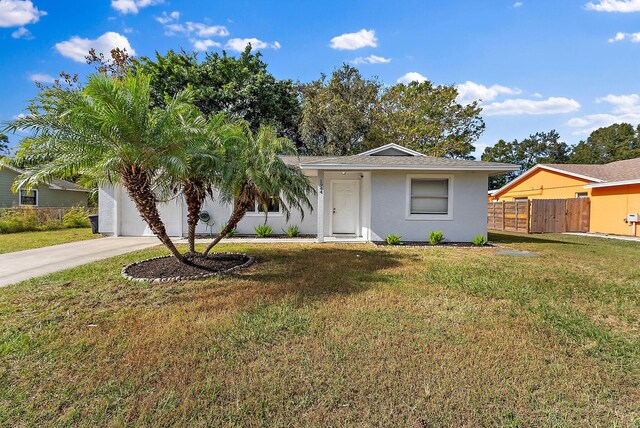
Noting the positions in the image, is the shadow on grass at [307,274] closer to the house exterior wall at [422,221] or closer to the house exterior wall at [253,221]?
the house exterior wall at [422,221]

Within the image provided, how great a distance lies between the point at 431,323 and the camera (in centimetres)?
415

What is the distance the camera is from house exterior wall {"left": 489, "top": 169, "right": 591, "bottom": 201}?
19.4m

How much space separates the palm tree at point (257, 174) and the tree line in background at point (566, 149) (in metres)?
45.2

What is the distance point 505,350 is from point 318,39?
17592 millimetres

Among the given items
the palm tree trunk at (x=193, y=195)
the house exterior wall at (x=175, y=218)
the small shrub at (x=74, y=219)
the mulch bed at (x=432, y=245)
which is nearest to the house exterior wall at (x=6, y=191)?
the small shrub at (x=74, y=219)

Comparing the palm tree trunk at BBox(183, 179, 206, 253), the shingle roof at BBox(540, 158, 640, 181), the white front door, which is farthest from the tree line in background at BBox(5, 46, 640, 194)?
the palm tree trunk at BBox(183, 179, 206, 253)

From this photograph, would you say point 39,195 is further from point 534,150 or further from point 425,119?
point 534,150

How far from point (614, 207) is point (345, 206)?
15260mm

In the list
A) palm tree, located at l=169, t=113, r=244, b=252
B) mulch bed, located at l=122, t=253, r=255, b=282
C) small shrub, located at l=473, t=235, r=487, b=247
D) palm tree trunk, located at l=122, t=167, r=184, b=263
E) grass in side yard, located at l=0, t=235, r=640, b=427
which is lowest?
grass in side yard, located at l=0, t=235, r=640, b=427

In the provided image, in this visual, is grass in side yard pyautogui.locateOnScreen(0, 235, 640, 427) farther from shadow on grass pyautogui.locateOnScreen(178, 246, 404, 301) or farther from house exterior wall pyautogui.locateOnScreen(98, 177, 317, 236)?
house exterior wall pyautogui.locateOnScreen(98, 177, 317, 236)

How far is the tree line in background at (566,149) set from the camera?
39.5 metres

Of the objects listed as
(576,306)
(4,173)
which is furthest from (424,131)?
(4,173)

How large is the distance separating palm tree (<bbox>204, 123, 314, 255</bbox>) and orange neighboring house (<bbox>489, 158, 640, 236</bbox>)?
17.8m

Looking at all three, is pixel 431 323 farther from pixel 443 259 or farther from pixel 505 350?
pixel 443 259
